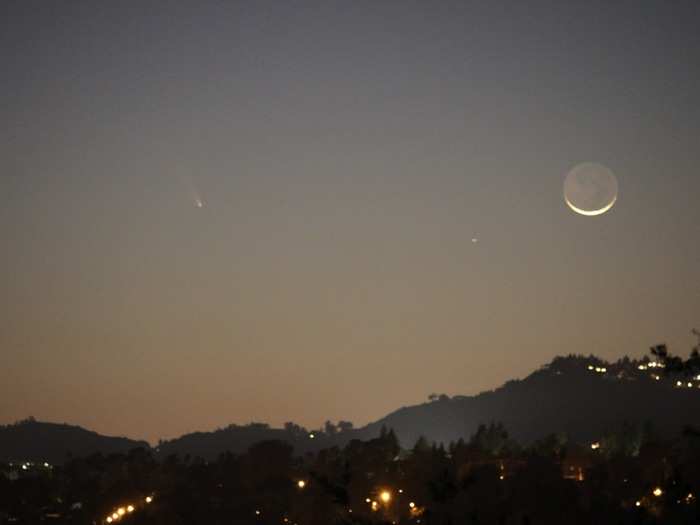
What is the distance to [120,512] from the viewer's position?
7206 centimetres

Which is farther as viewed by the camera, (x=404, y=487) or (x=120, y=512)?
(x=120, y=512)

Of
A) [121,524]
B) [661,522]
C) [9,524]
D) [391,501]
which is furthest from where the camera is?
[9,524]

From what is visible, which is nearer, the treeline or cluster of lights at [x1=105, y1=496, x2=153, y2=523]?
the treeline

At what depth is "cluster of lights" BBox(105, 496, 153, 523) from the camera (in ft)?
231

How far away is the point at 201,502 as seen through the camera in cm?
7369

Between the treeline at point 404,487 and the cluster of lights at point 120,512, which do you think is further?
the cluster of lights at point 120,512

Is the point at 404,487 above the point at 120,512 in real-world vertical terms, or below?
above

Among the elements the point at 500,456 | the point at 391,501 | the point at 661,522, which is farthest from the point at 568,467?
the point at 661,522

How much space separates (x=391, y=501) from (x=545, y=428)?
14163 cm

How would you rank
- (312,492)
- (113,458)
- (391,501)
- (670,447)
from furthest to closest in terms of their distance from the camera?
(113,458), (670,447), (312,492), (391,501)

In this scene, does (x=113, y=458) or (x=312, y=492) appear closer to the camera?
(x=312, y=492)

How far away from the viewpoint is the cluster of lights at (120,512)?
70.5 meters

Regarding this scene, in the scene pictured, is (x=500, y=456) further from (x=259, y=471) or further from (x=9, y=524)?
(x=9, y=524)

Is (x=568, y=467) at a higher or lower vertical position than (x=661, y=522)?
lower
